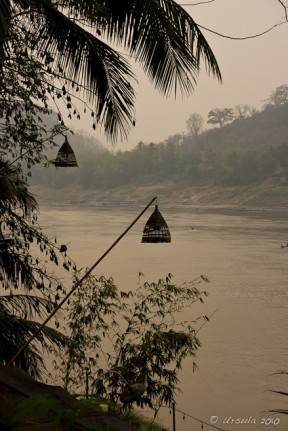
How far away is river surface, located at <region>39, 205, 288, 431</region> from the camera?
617 centimetres

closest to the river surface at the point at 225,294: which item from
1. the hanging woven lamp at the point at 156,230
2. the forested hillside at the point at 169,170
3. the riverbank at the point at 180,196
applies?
the hanging woven lamp at the point at 156,230

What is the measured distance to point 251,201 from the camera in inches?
1357

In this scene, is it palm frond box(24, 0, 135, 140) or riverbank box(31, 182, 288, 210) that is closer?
palm frond box(24, 0, 135, 140)

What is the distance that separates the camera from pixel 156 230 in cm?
285

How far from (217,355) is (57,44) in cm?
560

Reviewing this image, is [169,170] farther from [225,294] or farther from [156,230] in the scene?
[156,230]

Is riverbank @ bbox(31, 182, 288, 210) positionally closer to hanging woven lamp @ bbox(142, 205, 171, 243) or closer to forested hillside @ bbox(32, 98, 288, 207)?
forested hillside @ bbox(32, 98, 288, 207)

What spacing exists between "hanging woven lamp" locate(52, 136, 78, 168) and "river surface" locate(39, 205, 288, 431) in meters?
2.00

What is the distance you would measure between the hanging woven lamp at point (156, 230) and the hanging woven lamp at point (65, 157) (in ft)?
2.28

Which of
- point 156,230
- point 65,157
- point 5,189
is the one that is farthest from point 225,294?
point 5,189

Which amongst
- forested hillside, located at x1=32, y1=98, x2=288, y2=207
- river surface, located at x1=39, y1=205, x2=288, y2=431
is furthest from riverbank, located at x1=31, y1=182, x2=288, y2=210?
river surface, located at x1=39, y1=205, x2=288, y2=431

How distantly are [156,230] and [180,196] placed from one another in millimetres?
35059

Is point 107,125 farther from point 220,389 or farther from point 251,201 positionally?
point 251,201

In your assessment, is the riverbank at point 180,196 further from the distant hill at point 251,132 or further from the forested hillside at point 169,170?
the distant hill at point 251,132
